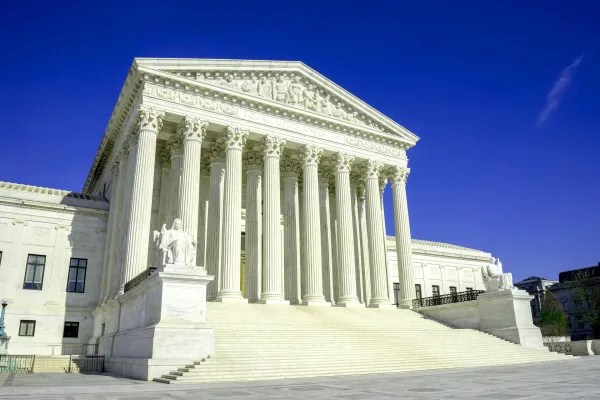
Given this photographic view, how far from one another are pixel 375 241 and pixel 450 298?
23.0 feet

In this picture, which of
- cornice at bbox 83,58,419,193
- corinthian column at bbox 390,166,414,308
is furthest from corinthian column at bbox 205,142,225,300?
corinthian column at bbox 390,166,414,308

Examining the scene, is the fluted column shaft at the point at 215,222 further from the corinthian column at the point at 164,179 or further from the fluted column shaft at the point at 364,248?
the fluted column shaft at the point at 364,248

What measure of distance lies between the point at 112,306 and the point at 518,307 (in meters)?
24.5

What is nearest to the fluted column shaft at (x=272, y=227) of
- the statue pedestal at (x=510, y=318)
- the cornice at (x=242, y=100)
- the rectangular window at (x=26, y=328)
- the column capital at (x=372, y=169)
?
the cornice at (x=242, y=100)

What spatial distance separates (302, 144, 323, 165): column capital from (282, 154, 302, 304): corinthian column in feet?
6.25

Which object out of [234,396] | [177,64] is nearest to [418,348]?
[234,396]

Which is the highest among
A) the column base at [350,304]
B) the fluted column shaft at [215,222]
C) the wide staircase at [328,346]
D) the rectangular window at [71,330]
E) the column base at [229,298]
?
the fluted column shaft at [215,222]

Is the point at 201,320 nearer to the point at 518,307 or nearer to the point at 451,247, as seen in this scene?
the point at 518,307

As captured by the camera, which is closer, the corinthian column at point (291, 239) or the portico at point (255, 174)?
the portico at point (255, 174)

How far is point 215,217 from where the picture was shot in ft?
104

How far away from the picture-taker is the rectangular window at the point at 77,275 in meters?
32.7

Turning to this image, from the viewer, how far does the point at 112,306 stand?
25.7m

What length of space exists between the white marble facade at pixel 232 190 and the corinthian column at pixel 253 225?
0.09 meters

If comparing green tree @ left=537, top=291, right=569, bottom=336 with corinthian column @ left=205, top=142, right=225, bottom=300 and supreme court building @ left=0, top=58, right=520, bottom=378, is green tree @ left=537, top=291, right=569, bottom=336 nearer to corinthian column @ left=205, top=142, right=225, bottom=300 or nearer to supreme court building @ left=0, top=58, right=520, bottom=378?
supreme court building @ left=0, top=58, right=520, bottom=378
